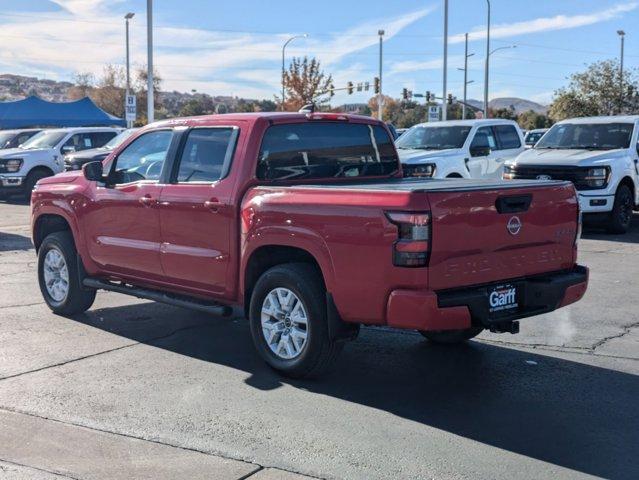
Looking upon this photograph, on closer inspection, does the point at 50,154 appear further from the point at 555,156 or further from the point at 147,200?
the point at 147,200

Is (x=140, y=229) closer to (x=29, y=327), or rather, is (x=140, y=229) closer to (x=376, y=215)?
(x=29, y=327)

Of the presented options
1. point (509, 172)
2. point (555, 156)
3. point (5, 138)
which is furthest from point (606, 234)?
point (5, 138)

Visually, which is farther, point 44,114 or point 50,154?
point 44,114

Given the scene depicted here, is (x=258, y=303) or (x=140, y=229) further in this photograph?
(x=140, y=229)

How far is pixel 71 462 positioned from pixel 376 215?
92.0 inches

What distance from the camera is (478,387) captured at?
5.81m

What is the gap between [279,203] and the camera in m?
5.74

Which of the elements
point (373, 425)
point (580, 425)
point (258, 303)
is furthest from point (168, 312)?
point (580, 425)

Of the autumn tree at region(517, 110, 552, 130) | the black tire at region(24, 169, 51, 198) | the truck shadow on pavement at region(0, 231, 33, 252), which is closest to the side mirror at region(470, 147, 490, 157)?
the truck shadow on pavement at region(0, 231, 33, 252)

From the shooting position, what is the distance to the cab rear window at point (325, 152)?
6406 mm

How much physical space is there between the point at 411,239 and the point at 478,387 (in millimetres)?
1473

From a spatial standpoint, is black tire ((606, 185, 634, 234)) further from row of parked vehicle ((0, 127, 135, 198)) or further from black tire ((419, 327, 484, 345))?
row of parked vehicle ((0, 127, 135, 198))

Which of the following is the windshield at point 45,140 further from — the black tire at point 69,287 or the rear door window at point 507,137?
the black tire at point 69,287

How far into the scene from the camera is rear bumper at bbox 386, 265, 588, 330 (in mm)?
5016
